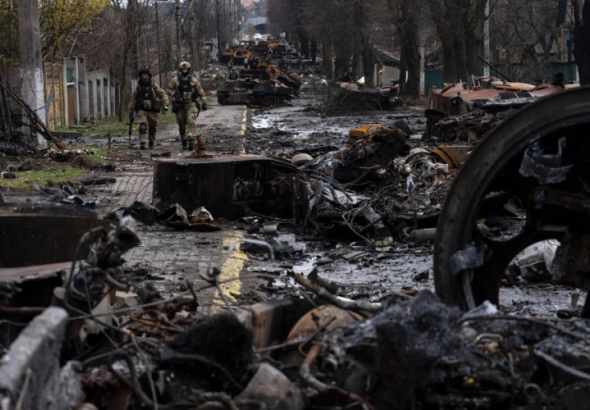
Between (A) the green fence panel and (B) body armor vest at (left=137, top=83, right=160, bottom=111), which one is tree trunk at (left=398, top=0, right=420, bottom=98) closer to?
(A) the green fence panel

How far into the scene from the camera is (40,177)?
1434cm

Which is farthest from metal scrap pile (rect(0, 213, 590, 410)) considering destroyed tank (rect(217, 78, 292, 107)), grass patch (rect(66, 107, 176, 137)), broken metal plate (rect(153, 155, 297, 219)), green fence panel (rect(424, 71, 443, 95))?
green fence panel (rect(424, 71, 443, 95))

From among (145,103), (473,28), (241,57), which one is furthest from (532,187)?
(241,57)

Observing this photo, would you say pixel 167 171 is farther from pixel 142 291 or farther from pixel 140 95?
pixel 140 95

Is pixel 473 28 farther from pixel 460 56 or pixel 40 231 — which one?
pixel 40 231

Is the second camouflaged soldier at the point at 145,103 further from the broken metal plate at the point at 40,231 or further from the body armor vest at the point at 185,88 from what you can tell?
the broken metal plate at the point at 40,231

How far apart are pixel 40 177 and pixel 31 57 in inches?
183

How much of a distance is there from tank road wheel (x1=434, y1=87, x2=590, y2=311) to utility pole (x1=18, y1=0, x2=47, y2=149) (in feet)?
49.7

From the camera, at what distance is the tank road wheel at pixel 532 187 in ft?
12.6

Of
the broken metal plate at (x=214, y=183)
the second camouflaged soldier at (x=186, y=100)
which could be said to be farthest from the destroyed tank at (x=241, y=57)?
the broken metal plate at (x=214, y=183)

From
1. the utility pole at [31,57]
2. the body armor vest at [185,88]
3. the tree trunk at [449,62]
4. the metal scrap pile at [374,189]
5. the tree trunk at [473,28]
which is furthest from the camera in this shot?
the tree trunk at [449,62]

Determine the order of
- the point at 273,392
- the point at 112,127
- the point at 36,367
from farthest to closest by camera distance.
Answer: the point at 112,127
the point at 273,392
the point at 36,367

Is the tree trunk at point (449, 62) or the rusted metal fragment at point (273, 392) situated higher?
the tree trunk at point (449, 62)

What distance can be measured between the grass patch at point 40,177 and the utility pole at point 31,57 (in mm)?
2909
